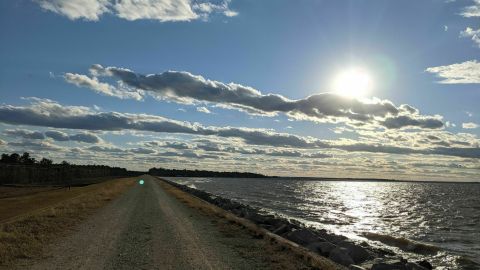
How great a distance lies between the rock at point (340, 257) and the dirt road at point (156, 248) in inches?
102

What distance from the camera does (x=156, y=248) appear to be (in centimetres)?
1517

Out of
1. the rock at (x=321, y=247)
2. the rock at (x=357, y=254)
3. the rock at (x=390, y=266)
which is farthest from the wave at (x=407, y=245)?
the rock at (x=390, y=266)

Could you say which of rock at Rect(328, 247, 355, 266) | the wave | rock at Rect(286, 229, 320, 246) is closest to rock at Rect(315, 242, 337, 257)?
rock at Rect(328, 247, 355, 266)

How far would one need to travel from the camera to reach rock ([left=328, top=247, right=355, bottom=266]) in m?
16.6

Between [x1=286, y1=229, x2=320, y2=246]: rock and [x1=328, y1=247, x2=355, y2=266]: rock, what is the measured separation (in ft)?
10.3

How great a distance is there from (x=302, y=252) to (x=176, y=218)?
462 inches

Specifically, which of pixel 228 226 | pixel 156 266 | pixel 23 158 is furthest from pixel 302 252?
pixel 23 158

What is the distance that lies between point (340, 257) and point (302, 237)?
15.4 feet

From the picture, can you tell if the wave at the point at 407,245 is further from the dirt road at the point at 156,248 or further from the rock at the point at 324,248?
the dirt road at the point at 156,248

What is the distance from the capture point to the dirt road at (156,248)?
12.6m

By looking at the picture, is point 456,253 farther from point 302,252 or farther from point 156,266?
point 156,266

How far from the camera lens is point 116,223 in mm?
22234

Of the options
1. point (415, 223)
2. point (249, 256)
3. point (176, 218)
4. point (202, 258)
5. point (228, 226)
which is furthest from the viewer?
point (415, 223)

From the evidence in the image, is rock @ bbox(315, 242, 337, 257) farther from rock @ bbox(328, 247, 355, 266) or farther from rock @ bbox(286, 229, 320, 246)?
rock @ bbox(286, 229, 320, 246)
